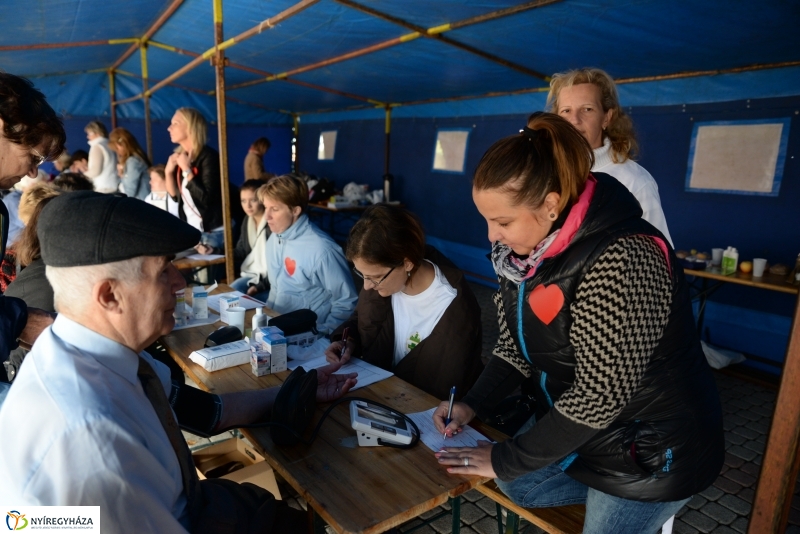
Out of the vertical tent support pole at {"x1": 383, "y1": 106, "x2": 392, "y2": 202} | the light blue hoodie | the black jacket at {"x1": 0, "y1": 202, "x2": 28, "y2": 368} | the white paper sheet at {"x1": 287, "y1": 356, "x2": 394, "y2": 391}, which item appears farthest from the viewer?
the vertical tent support pole at {"x1": 383, "y1": 106, "x2": 392, "y2": 202}

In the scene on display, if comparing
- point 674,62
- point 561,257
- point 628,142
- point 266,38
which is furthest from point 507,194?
point 266,38

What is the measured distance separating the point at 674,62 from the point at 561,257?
4015 millimetres

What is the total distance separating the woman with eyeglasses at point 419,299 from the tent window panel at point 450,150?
540 cm

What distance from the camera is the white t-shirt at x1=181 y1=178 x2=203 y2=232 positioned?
463 cm

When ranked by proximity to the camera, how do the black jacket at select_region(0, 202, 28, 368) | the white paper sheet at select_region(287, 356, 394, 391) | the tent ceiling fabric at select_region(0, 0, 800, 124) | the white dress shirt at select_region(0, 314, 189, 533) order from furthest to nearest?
the tent ceiling fabric at select_region(0, 0, 800, 124) < the white paper sheet at select_region(287, 356, 394, 391) < the black jacket at select_region(0, 202, 28, 368) < the white dress shirt at select_region(0, 314, 189, 533)

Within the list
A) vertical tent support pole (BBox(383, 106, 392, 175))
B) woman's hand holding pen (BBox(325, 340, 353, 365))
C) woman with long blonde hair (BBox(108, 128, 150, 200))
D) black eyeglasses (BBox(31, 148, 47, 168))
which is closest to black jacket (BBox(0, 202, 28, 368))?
black eyeglasses (BBox(31, 148, 47, 168))

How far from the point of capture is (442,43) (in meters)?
4.54

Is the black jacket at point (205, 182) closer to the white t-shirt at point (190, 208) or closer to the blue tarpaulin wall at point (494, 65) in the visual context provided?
the white t-shirt at point (190, 208)

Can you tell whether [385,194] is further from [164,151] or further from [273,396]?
[273,396]

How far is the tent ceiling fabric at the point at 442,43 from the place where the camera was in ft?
11.0

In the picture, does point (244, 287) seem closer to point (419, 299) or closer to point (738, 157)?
point (419, 299)

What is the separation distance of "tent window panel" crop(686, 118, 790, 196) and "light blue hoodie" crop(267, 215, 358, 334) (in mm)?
3616

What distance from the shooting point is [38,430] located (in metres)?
0.88

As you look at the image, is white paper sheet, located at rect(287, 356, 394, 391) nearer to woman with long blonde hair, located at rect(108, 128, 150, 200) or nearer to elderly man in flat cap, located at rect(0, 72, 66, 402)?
elderly man in flat cap, located at rect(0, 72, 66, 402)
